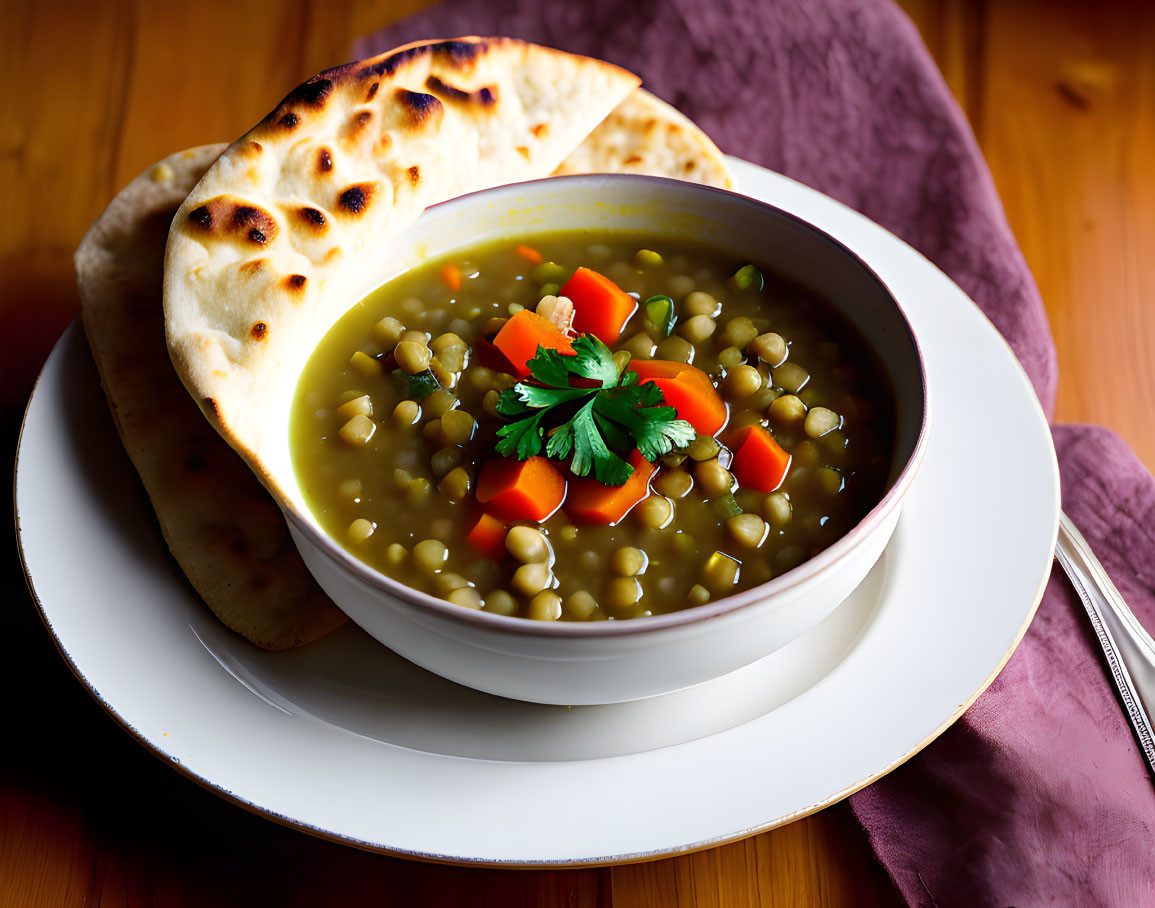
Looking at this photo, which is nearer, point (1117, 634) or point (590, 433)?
point (590, 433)

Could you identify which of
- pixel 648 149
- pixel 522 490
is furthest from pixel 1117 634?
pixel 648 149

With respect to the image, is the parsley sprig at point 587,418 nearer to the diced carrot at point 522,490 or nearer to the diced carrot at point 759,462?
the diced carrot at point 522,490

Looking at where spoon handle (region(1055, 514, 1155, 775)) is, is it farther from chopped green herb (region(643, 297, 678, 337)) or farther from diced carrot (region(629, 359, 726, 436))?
chopped green herb (region(643, 297, 678, 337))

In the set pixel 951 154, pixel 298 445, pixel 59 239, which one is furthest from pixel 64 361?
pixel 951 154

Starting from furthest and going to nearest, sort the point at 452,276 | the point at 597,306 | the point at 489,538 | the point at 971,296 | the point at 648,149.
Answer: the point at 971,296 → the point at 648,149 → the point at 452,276 → the point at 597,306 → the point at 489,538

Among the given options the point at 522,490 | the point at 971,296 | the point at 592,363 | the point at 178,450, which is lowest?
the point at 178,450

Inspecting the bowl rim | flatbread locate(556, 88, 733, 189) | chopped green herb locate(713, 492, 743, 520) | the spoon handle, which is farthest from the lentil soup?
the spoon handle

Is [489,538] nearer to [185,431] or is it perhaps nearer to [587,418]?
[587,418]
